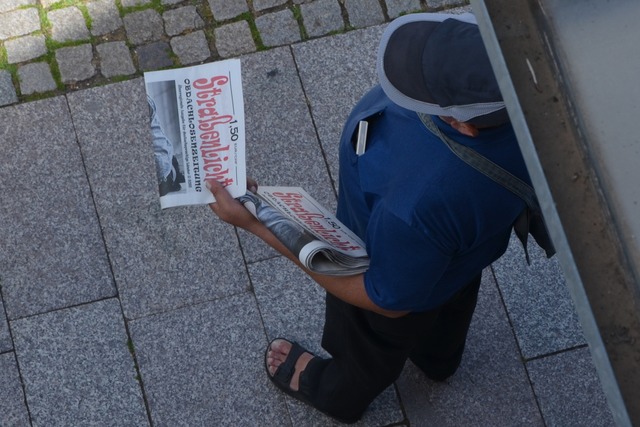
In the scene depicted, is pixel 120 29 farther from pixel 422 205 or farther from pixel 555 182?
pixel 555 182

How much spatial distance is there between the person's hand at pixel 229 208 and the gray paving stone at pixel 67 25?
2073mm

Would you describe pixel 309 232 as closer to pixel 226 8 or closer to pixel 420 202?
pixel 420 202

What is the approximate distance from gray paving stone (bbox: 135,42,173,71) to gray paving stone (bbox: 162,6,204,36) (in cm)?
10

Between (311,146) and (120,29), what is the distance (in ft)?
3.81

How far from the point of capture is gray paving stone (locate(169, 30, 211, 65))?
4.61 meters

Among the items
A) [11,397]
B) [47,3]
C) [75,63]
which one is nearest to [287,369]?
[11,397]

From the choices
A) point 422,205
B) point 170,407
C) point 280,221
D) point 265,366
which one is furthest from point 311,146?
point 422,205

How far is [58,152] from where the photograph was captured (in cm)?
437

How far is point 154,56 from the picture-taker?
4594mm

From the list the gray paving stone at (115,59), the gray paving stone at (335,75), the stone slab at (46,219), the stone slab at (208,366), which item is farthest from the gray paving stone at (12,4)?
the stone slab at (208,366)

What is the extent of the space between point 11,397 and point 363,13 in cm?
256

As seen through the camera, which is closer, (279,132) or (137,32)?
(279,132)

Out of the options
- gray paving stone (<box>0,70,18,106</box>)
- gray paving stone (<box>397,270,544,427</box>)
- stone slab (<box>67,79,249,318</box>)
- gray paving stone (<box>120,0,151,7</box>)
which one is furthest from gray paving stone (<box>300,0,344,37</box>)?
→ gray paving stone (<box>397,270,544,427</box>)

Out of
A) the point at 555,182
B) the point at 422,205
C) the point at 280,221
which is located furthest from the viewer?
the point at 280,221
